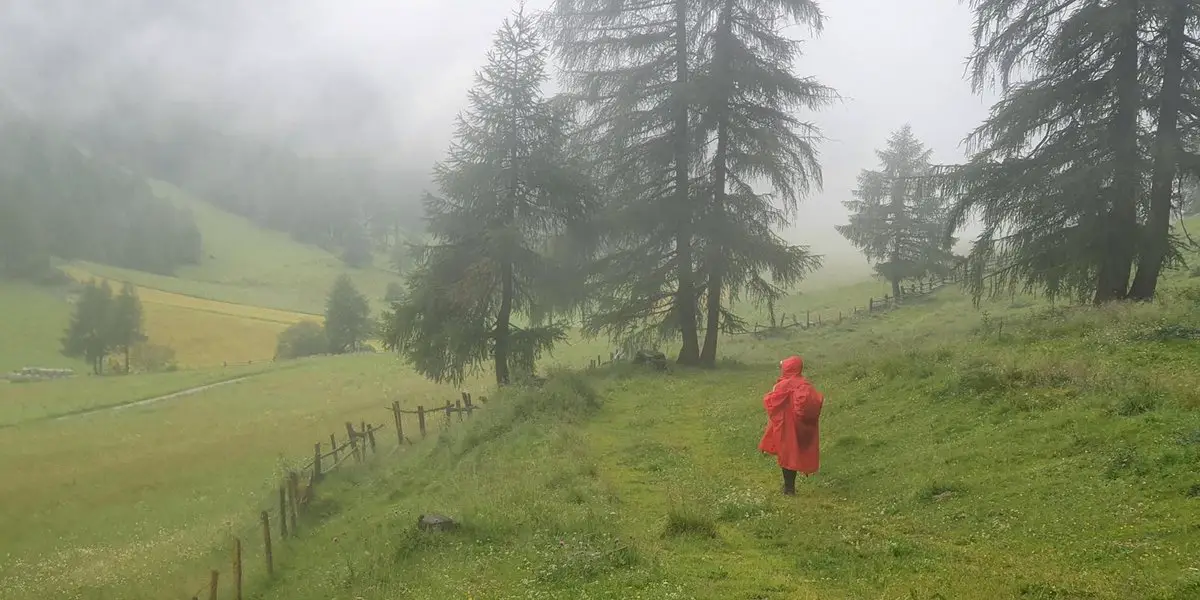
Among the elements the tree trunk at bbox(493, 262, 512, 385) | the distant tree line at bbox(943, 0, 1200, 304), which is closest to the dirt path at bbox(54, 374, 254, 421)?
the tree trunk at bbox(493, 262, 512, 385)

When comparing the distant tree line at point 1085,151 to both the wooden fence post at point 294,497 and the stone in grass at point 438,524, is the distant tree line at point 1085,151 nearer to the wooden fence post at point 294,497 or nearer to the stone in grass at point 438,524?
the stone in grass at point 438,524

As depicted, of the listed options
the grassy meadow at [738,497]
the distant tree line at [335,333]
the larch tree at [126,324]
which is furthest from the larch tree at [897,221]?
the larch tree at [126,324]

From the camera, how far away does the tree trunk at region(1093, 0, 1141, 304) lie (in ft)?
51.6

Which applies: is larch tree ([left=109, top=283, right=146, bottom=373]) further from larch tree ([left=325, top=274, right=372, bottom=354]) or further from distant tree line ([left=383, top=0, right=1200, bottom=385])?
distant tree line ([left=383, top=0, right=1200, bottom=385])

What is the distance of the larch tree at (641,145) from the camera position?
2183 cm

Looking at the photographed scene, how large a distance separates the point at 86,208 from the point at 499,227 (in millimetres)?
162000

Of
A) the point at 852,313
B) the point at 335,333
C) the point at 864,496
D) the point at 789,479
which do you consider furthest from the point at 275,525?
the point at 335,333

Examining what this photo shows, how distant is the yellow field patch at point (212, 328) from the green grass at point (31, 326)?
23.8 ft

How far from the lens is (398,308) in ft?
79.0

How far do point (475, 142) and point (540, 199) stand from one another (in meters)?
2.88

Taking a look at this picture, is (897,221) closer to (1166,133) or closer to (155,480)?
(1166,133)

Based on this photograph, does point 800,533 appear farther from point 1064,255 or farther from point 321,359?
point 321,359

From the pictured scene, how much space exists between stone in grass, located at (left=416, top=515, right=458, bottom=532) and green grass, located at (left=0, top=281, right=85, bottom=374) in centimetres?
7443

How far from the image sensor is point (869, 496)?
938cm
